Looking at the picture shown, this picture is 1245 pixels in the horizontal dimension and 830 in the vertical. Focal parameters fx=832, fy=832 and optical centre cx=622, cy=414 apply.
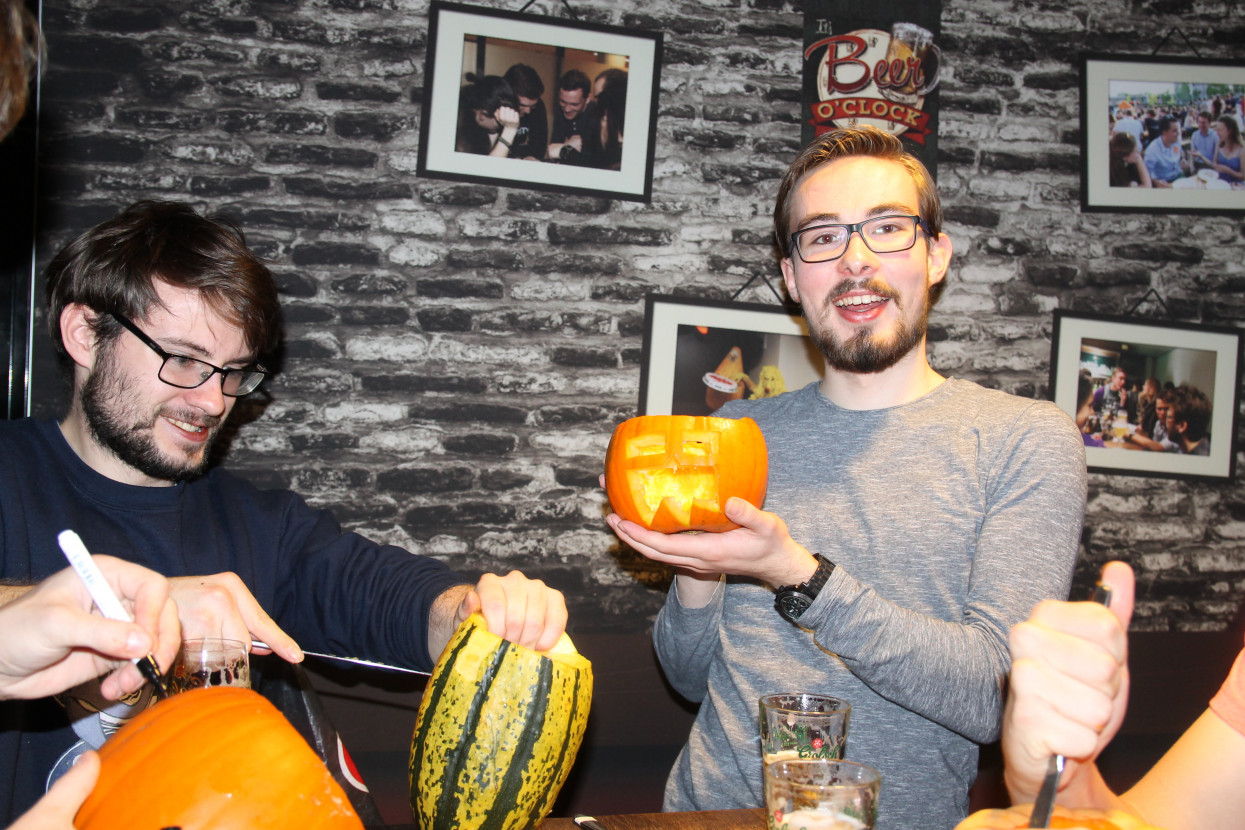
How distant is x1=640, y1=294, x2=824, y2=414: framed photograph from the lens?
9.21 ft

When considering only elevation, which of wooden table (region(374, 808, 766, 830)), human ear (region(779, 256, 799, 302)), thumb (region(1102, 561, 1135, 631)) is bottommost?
wooden table (region(374, 808, 766, 830))

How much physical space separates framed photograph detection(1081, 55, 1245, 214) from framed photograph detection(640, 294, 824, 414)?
1.27 meters

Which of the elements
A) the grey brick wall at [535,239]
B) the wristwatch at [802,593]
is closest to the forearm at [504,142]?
the grey brick wall at [535,239]

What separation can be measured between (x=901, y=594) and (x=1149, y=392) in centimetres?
199

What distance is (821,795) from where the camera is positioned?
0.89 metres

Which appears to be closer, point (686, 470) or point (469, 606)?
point (469, 606)

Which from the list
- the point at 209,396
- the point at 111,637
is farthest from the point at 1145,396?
the point at 111,637

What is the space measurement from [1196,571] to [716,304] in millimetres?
2027

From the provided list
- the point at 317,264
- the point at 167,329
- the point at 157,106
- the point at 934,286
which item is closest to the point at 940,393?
the point at 934,286

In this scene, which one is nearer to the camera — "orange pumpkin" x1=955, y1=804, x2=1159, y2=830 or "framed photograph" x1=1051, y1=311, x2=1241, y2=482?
"orange pumpkin" x1=955, y1=804, x2=1159, y2=830

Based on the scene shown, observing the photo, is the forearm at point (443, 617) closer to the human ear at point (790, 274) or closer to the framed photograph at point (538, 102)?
the human ear at point (790, 274)

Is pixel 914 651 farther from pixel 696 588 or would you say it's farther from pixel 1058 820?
pixel 1058 820

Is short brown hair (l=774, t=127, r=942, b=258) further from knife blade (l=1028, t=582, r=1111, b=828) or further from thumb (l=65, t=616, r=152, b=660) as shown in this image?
thumb (l=65, t=616, r=152, b=660)

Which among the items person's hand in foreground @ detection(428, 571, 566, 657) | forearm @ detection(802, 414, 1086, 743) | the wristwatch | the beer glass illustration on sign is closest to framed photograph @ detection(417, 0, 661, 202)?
the beer glass illustration on sign
